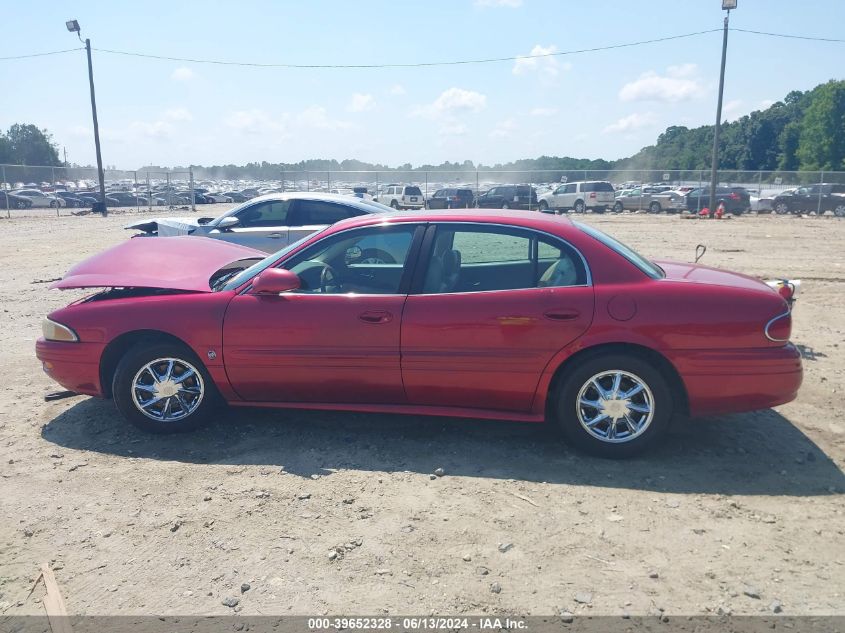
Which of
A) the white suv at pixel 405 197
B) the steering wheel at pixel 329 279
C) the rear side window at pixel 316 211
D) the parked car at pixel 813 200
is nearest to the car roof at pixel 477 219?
the steering wheel at pixel 329 279

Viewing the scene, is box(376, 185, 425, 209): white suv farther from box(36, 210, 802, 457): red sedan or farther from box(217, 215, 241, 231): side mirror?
box(36, 210, 802, 457): red sedan

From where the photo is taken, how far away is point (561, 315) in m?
4.32

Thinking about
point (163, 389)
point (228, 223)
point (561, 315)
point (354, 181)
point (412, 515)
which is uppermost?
point (354, 181)

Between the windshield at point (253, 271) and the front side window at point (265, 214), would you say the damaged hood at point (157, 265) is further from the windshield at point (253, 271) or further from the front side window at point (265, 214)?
the front side window at point (265, 214)

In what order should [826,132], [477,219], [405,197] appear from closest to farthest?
1. [477,219]
2. [405,197]
3. [826,132]

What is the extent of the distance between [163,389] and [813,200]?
3561 centimetres

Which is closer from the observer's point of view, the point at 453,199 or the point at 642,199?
the point at 453,199

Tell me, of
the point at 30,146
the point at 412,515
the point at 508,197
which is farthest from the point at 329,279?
the point at 30,146

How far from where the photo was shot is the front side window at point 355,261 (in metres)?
4.71

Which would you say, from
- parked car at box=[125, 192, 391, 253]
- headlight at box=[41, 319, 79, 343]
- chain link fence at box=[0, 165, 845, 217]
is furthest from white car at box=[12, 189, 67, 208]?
headlight at box=[41, 319, 79, 343]

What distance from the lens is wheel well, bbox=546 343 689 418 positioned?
4.32 m

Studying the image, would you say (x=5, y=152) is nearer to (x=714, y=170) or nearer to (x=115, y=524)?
(x=714, y=170)

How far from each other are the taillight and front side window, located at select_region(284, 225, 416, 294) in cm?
228

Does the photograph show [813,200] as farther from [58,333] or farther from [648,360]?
[58,333]
